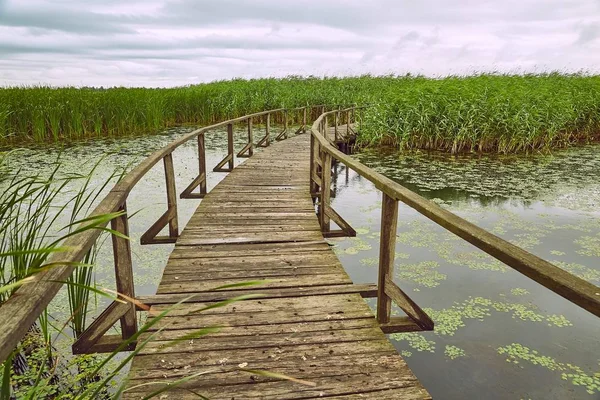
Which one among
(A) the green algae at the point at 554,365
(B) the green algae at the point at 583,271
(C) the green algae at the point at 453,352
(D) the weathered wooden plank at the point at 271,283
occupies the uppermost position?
(D) the weathered wooden plank at the point at 271,283

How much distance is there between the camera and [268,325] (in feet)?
8.40

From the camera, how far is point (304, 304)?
2844 mm

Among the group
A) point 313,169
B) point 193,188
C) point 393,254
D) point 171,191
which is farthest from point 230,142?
point 393,254

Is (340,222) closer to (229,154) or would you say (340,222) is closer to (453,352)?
(453,352)

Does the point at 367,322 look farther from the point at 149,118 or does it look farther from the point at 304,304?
the point at 149,118

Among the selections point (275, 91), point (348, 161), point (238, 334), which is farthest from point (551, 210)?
point (275, 91)

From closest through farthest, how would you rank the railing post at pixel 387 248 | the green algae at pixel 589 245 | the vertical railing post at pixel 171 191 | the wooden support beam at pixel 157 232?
the railing post at pixel 387 248 < the wooden support beam at pixel 157 232 < the vertical railing post at pixel 171 191 < the green algae at pixel 589 245

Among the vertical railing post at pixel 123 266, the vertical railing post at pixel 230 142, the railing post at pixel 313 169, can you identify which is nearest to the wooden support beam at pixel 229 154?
the vertical railing post at pixel 230 142

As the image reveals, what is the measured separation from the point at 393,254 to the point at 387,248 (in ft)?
0.18

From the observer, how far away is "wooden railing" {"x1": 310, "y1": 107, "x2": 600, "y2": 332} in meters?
1.15

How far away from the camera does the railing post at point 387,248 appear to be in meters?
2.59

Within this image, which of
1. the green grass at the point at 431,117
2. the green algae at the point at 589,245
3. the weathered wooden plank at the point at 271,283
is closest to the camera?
the weathered wooden plank at the point at 271,283

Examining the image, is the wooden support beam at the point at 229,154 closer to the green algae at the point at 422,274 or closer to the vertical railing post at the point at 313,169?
the vertical railing post at the point at 313,169

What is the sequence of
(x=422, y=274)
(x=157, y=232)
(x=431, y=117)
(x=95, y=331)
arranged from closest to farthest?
1. (x=95, y=331)
2. (x=157, y=232)
3. (x=422, y=274)
4. (x=431, y=117)
